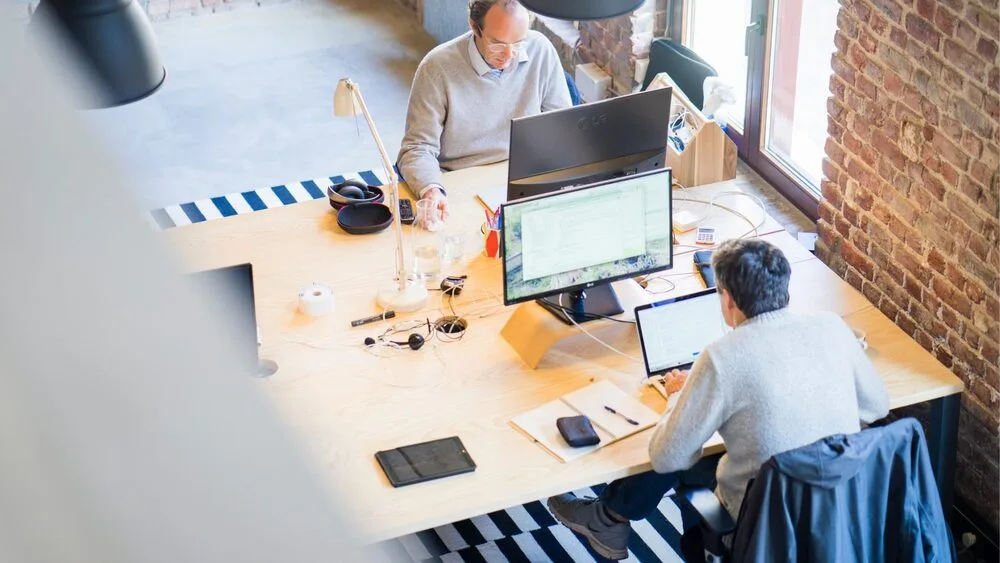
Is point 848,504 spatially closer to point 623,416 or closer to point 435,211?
point 623,416

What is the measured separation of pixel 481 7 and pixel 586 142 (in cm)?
74

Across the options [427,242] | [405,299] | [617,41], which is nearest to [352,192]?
[427,242]

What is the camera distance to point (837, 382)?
2.42 m

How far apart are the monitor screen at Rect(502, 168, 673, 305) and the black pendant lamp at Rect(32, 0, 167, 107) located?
873 mm

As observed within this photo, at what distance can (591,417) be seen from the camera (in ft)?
8.80

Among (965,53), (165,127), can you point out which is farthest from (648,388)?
(165,127)

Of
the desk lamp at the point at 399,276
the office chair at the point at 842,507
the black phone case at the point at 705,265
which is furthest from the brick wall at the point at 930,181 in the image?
the desk lamp at the point at 399,276

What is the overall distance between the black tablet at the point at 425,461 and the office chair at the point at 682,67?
2258mm

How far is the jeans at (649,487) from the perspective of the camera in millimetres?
2771

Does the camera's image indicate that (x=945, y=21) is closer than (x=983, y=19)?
No

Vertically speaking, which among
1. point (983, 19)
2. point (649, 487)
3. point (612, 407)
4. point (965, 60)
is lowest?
point (649, 487)

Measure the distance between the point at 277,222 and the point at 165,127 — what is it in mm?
2846

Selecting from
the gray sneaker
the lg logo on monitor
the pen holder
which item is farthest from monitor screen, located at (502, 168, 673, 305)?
the gray sneaker

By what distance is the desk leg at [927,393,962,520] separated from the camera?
2.84 m
